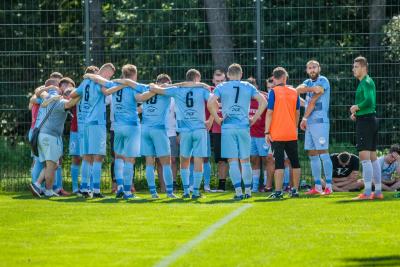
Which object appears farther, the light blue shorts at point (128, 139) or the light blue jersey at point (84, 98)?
the light blue jersey at point (84, 98)

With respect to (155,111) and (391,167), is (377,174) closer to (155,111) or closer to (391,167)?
(391,167)

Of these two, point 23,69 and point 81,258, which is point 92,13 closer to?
point 23,69

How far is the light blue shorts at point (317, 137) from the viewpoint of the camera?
62.3ft

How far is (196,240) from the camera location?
1188 centimetres

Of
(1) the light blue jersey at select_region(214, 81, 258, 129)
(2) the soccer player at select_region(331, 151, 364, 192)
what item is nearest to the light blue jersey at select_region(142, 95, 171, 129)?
(1) the light blue jersey at select_region(214, 81, 258, 129)

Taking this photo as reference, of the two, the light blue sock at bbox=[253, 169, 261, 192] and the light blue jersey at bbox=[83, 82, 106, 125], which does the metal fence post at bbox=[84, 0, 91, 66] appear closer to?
the light blue jersey at bbox=[83, 82, 106, 125]

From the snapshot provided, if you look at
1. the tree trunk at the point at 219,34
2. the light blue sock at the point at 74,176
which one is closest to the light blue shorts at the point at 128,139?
the light blue sock at the point at 74,176

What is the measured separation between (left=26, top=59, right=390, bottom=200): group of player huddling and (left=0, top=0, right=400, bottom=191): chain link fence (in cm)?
274

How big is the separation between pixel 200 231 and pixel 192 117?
5.87 metres

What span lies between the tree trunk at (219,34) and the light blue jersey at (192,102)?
400 centimetres

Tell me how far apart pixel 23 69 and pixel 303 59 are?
212 inches

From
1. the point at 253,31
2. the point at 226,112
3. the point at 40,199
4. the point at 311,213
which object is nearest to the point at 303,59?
the point at 253,31

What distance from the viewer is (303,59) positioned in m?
22.5

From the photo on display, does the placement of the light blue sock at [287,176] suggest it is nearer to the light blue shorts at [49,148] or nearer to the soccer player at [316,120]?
the soccer player at [316,120]
